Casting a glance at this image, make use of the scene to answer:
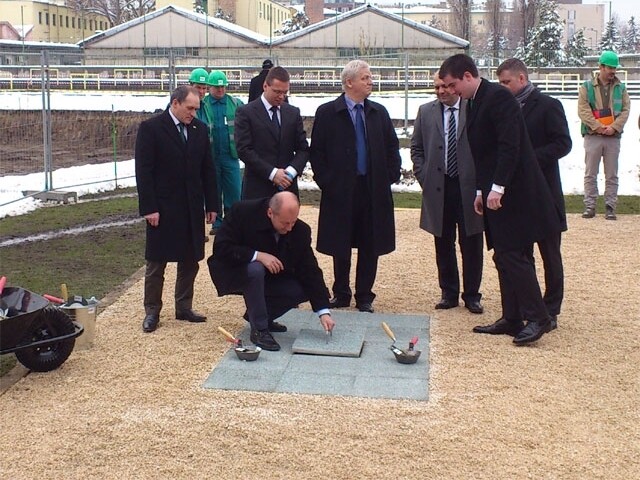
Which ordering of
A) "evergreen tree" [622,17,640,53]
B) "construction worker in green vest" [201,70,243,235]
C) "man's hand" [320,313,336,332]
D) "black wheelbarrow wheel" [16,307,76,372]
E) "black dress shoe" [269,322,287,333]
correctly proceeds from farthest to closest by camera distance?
"evergreen tree" [622,17,640,53] < "construction worker in green vest" [201,70,243,235] < "black dress shoe" [269,322,287,333] < "man's hand" [320,313,336,332] < "black wheelbarrow wheel" [16,307,76,372]

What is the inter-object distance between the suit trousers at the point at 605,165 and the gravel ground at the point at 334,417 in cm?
481

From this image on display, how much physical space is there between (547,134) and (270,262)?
2.25 m

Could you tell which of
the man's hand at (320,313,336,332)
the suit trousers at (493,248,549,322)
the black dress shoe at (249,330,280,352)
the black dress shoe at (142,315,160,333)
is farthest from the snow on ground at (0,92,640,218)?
the suit trousers at (493,248,549,322)

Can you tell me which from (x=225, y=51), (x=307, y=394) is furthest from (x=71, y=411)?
(x=225, y=51)

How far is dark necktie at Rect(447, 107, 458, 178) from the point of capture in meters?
7.32

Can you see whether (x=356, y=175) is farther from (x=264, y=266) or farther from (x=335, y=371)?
(x=335, y=371)

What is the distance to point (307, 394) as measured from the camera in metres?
5.44

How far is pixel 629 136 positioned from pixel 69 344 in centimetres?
1672

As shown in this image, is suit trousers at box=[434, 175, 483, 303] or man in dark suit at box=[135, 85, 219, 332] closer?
man in dark suit at box=[135, 85, 219, 332]

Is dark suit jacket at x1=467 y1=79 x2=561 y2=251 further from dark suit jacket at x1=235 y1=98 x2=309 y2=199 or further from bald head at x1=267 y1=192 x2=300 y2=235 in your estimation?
dark suit jacket at x1=235 y1=98 x2=309 y2=199

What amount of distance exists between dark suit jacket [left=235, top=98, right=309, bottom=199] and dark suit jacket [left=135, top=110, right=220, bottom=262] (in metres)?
0.68

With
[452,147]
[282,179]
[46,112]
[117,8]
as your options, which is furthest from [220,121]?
[117,8]

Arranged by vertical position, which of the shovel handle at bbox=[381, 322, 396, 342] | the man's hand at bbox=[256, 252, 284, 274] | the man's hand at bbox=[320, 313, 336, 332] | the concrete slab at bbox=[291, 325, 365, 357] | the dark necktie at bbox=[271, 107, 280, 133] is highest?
the dark necktie at bbox=[271, 107, 280, 133]

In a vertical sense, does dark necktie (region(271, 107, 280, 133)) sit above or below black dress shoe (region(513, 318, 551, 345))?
above
